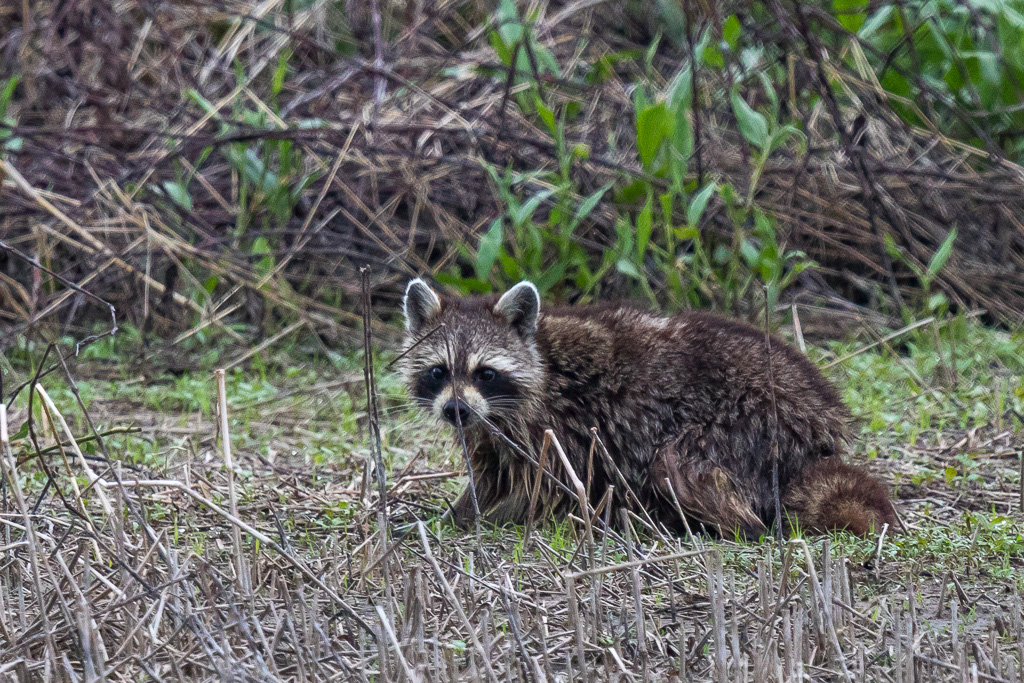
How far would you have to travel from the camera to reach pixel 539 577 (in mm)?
3176

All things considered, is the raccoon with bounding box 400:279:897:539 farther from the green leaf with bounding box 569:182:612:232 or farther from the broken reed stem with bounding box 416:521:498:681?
the green leaf with bounding box 569:182:612:232

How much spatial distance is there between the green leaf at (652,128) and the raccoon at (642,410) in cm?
180

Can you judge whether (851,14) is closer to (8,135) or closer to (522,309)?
(522,309)

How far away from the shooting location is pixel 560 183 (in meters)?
6.46

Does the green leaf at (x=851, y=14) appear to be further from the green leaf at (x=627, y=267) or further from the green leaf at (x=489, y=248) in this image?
the green leaf at (x=489, y=248)

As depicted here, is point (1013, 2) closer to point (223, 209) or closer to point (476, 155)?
point (476, 155)

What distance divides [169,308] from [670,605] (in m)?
5.00

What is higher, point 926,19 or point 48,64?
point 48,64

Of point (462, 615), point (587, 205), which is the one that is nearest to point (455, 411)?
point (462, 615)

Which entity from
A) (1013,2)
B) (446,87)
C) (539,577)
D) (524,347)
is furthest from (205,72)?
(539,577)

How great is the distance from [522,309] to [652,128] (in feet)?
6.55

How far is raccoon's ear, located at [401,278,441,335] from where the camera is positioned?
438 centimetres

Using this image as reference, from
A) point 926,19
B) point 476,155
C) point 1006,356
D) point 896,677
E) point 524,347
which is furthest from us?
point 476,155

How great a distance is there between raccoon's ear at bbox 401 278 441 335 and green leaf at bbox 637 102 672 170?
6.48 feet
